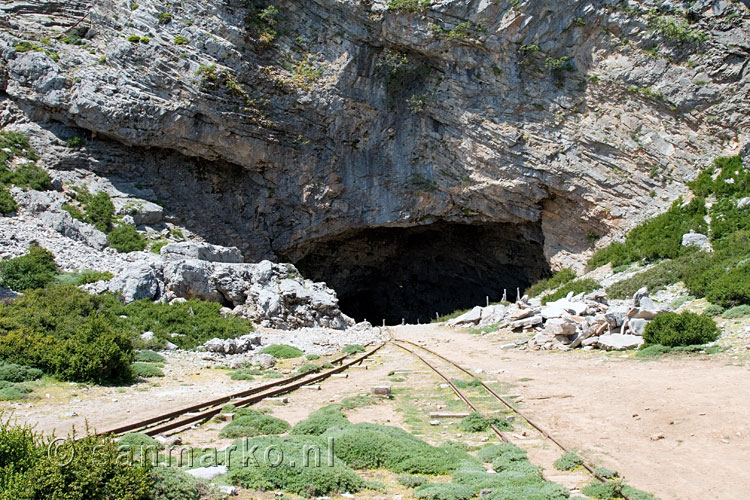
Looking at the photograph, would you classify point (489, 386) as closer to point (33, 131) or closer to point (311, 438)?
point (311, 438)

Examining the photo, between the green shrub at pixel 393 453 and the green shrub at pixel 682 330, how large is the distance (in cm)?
951

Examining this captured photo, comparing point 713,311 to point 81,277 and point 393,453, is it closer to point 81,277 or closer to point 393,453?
point 393,453

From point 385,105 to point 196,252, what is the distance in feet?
44.2

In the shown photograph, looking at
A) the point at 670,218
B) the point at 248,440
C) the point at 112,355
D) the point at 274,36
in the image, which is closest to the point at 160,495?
the point at 248,440

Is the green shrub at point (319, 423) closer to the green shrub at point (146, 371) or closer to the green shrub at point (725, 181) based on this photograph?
the green shrub at point (146, 371)

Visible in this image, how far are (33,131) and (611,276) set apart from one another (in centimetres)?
2841

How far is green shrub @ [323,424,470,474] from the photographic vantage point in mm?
7395

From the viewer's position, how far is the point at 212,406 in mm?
10320

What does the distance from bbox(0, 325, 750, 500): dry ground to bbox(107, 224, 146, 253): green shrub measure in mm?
11960

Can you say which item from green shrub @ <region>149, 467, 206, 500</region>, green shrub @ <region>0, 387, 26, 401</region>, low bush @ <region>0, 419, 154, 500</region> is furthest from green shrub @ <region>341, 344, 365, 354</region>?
low bush @ <region>0, 419, 154, 500</region>

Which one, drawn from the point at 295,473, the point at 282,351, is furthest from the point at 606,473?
the point at 282,351

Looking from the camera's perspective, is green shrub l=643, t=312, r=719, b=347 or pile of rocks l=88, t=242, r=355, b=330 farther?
pile of rocks l=88, t=242, r=355, b=330

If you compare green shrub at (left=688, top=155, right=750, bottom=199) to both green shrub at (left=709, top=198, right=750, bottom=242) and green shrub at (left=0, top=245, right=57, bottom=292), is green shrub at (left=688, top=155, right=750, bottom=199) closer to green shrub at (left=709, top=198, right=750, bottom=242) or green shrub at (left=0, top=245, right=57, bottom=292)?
green shrub at (left=709, top=198, right=750, bottom=242)

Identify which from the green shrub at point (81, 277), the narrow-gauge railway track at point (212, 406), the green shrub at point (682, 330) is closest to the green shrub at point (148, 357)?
the narrow-gauge railway track at point (212, 406)
